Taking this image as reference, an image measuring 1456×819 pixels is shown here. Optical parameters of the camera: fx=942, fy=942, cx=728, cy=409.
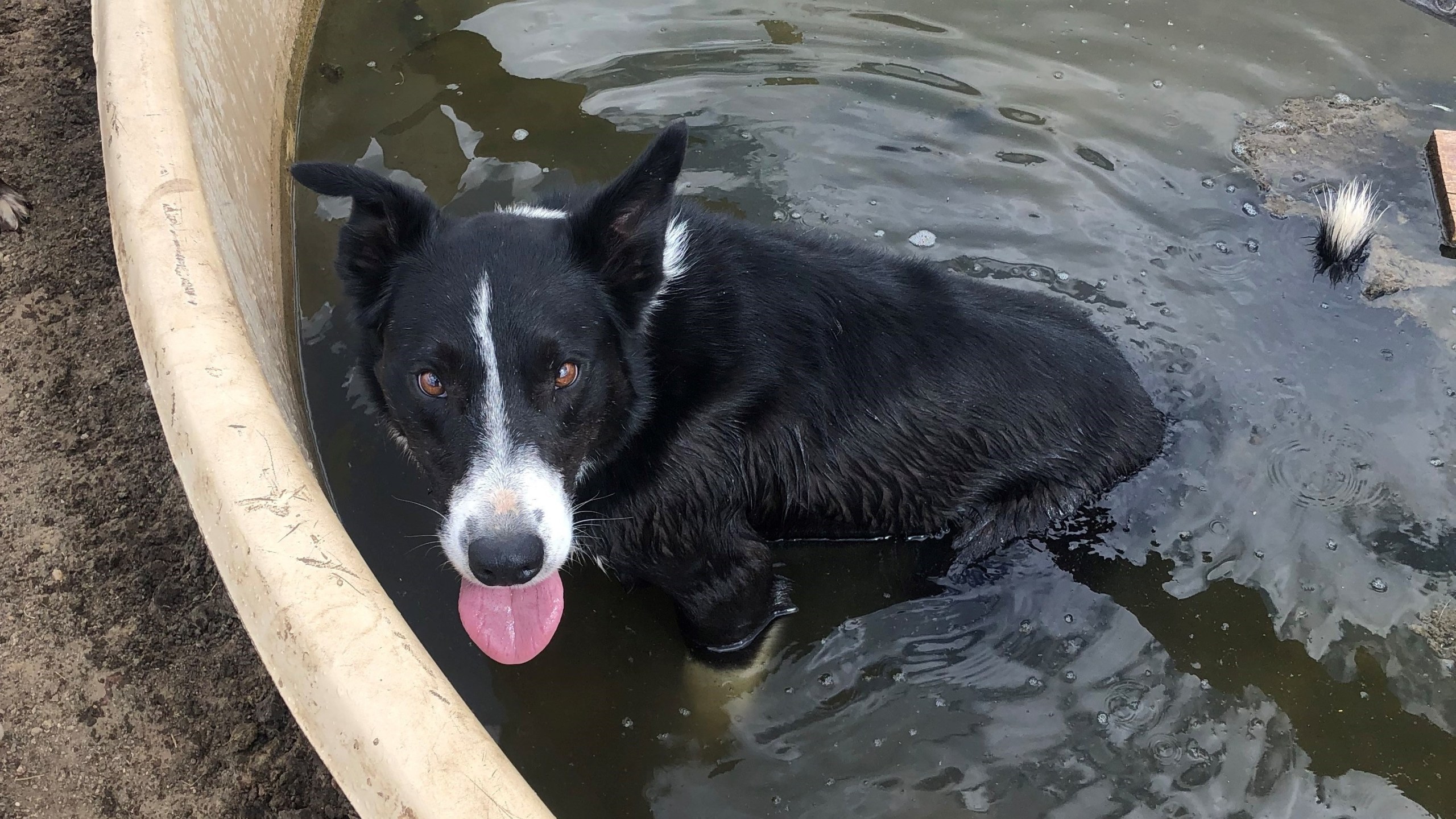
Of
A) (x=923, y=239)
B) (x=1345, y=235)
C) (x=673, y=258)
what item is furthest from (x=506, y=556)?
(x=1345, y=235)

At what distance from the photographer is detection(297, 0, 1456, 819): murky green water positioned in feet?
11.4

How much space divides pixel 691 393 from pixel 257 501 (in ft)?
4.40

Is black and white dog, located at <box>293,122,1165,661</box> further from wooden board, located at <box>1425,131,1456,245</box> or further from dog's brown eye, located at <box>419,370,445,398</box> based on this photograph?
wooden board, located at <box>1425,131,1456,245</box>

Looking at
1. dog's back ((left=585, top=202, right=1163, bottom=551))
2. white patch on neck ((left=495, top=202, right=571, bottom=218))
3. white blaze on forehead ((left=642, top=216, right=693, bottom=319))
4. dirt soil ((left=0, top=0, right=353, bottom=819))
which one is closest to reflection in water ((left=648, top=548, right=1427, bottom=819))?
dog's back ((left=585, top=202, right=1163, bottom=551))

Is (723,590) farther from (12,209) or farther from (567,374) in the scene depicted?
(12,209)

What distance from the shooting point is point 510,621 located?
2934 mm

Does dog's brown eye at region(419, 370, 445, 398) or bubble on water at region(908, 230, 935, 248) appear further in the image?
bubble on water at region(908, 230, 935, 248)

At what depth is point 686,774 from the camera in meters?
3.46

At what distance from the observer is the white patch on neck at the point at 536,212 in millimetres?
3049

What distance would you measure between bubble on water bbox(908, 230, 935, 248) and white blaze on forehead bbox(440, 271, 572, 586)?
9.60ft

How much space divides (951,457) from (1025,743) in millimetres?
1104

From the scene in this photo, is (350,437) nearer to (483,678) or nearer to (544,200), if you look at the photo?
(483,678)

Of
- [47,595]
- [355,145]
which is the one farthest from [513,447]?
[355,145]

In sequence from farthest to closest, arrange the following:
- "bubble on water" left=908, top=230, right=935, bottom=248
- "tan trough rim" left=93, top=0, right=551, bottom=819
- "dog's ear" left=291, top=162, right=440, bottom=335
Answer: "bubble on water" left=908, top=230, right=935, bottom=248
"dog's ear" left=291, top=162, right=440, bottom=335
"tan trough rim" left=93, top=0, right=551, bottom=819
